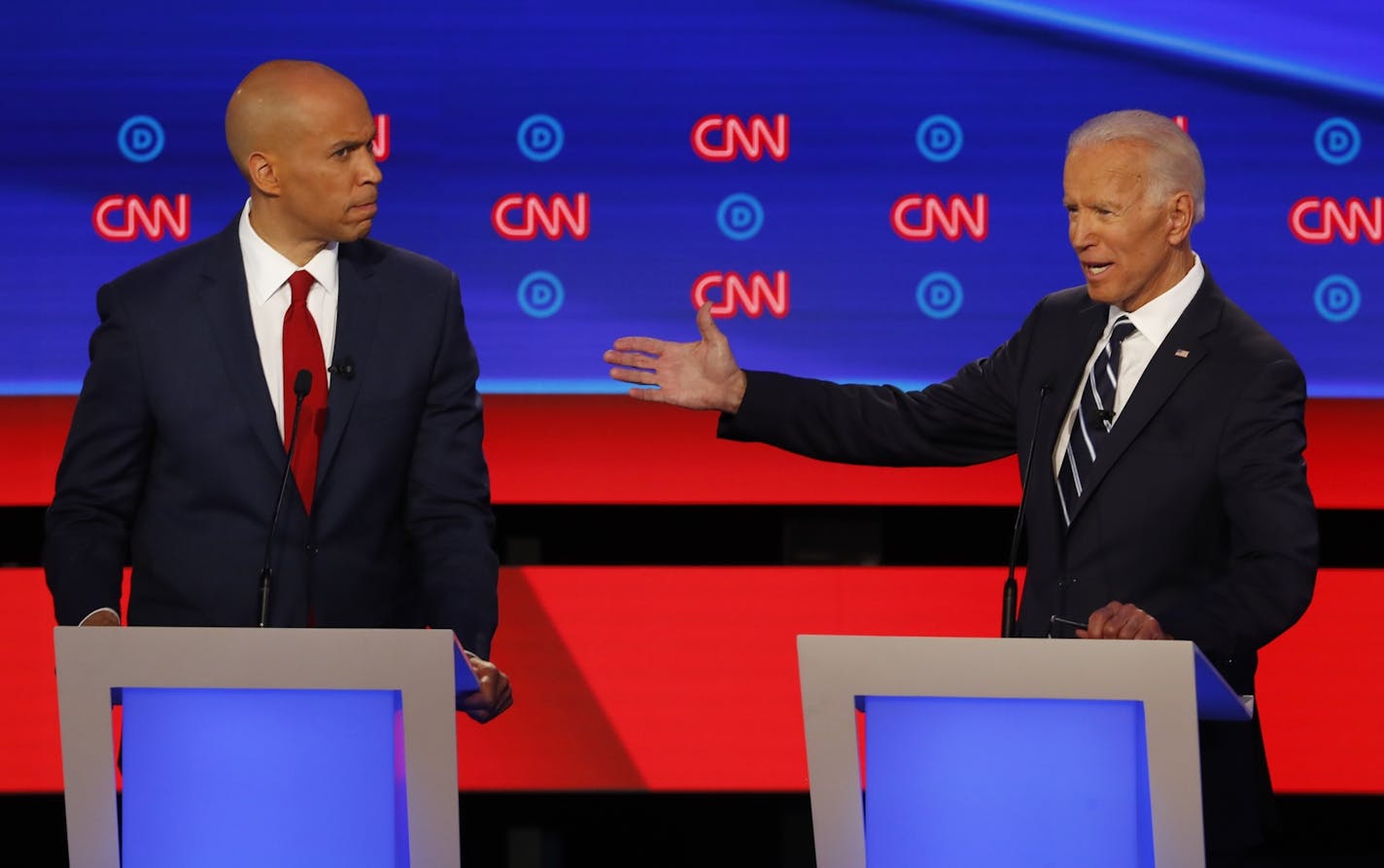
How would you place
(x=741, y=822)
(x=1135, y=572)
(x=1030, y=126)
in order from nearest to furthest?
(x=1135, y=572), (x=1030, y=126), (x=741, y=822)

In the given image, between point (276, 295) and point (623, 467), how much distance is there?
49.5 inches

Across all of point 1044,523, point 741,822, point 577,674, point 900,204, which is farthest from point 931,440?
point 741,822

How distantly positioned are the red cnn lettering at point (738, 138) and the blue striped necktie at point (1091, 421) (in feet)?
3.91

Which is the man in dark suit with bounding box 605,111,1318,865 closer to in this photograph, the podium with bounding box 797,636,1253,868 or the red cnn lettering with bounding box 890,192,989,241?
the podium with bounding box 797,636,1253,868

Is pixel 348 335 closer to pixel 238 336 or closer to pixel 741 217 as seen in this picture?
pixel 238 336

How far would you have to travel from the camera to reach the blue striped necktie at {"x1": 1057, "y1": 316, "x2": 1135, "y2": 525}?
266 centimetres

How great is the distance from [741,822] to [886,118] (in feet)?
5.14

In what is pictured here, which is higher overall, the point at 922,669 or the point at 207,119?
the point at 207,119

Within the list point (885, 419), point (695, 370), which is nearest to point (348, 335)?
point (695, 370)

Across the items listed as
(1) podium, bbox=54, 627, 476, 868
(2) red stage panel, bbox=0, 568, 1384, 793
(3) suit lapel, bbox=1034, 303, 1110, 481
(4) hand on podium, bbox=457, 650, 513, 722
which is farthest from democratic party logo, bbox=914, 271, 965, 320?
(1) podium, bbox=54, 627, 476, 868

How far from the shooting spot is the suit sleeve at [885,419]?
2.94 meters

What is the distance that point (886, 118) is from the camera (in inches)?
148

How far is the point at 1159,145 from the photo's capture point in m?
2.71

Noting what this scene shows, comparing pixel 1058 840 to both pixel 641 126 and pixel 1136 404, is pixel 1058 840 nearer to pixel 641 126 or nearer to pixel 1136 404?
pixel 1136 404
